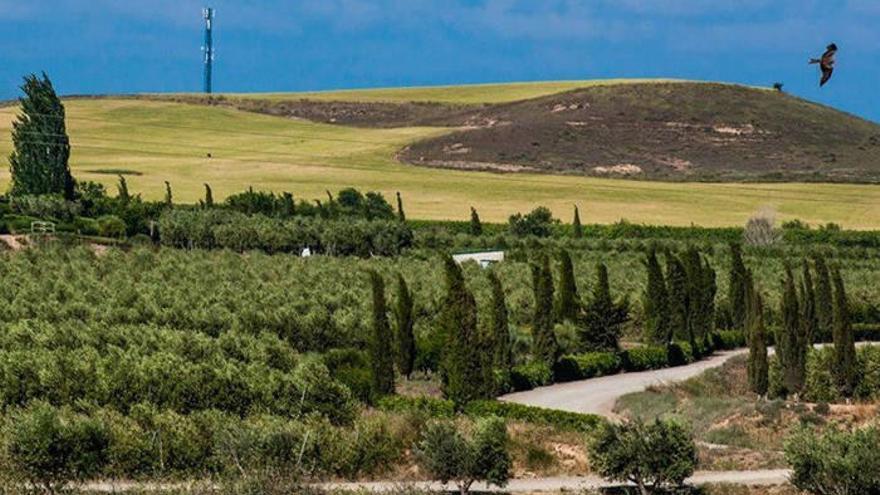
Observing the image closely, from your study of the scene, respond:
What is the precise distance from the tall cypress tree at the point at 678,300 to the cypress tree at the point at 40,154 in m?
53.5

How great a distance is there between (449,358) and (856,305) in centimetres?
3367

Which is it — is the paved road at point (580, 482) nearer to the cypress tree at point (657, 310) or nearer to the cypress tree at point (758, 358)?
the cypress tree at point (758, 358)

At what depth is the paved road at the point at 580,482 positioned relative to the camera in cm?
3866

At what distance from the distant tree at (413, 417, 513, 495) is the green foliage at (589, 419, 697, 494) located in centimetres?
231

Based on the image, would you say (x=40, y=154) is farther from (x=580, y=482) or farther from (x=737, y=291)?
(x=580, y=482)

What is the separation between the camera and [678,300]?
219 ft

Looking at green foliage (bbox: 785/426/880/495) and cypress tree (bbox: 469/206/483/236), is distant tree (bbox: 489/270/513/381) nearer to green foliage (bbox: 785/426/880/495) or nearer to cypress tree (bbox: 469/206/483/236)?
green foliage (bbox: 785/426/880/495)

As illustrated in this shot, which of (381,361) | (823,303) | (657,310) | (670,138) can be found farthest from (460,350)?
(670,138)

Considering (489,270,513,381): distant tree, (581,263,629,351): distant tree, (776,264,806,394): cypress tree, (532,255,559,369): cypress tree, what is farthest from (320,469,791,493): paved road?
(581,263,629,351): distant tree

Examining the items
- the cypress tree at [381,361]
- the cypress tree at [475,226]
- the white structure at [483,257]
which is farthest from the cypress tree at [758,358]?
the cypress tree at [475,226]

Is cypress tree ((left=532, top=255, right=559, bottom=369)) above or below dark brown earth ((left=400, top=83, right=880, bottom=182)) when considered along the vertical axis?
below

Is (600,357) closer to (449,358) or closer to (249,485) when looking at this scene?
(449,358)

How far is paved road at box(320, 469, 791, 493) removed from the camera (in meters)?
38.7

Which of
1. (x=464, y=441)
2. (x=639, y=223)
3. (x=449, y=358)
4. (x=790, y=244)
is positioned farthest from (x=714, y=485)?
(x=639, y=223)
